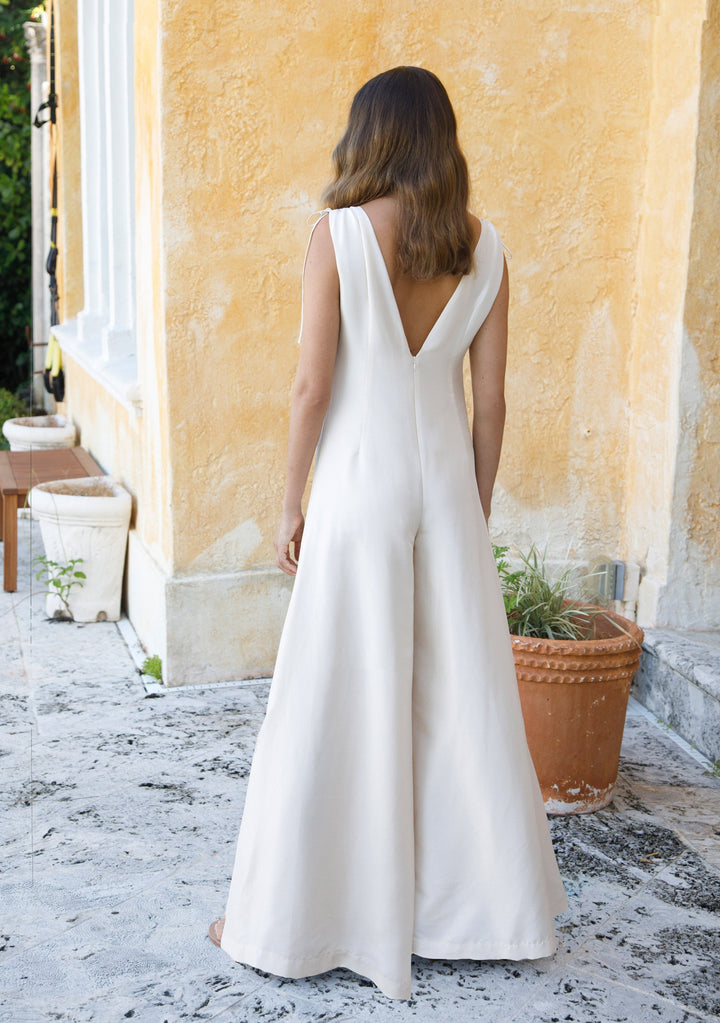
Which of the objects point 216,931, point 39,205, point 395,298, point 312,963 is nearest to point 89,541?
point 216,931

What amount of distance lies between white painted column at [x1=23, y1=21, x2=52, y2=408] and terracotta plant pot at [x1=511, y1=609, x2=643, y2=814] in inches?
298

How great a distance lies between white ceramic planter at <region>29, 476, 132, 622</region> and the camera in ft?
16.2

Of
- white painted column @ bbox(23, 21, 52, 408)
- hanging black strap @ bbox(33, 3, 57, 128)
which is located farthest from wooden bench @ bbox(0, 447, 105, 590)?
white painted column @ bbox(23, 21, 52, 408)

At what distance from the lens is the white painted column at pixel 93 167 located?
6.56 m

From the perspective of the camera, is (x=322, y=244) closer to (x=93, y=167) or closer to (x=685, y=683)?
(x=685, y=683)

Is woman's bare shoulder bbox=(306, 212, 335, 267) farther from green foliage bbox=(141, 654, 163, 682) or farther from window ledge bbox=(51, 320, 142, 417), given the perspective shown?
window ledge bbox=(51, 320, 142, 417)

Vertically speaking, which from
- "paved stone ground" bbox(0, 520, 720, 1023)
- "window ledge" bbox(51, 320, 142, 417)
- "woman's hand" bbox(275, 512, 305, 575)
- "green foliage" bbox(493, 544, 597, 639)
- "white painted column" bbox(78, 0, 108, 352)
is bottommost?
"paved stone ground" bbox(0, 520, 720, 1023)

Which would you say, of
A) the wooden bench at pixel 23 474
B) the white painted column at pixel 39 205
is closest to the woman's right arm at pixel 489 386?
the wooden bench at pixel 23 474

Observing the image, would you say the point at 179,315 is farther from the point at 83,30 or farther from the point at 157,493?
the point at 83,30

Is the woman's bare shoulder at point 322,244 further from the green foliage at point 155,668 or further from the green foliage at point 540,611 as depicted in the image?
the green foliage at point 155,668

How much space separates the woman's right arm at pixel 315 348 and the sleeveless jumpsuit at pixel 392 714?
0.12 feet

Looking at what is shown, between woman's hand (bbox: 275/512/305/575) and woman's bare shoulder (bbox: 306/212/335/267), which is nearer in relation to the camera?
woman's bare shoulder (bbox: 306/212/335/267)

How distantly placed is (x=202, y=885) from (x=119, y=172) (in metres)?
4.45

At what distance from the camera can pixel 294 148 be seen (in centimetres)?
417
